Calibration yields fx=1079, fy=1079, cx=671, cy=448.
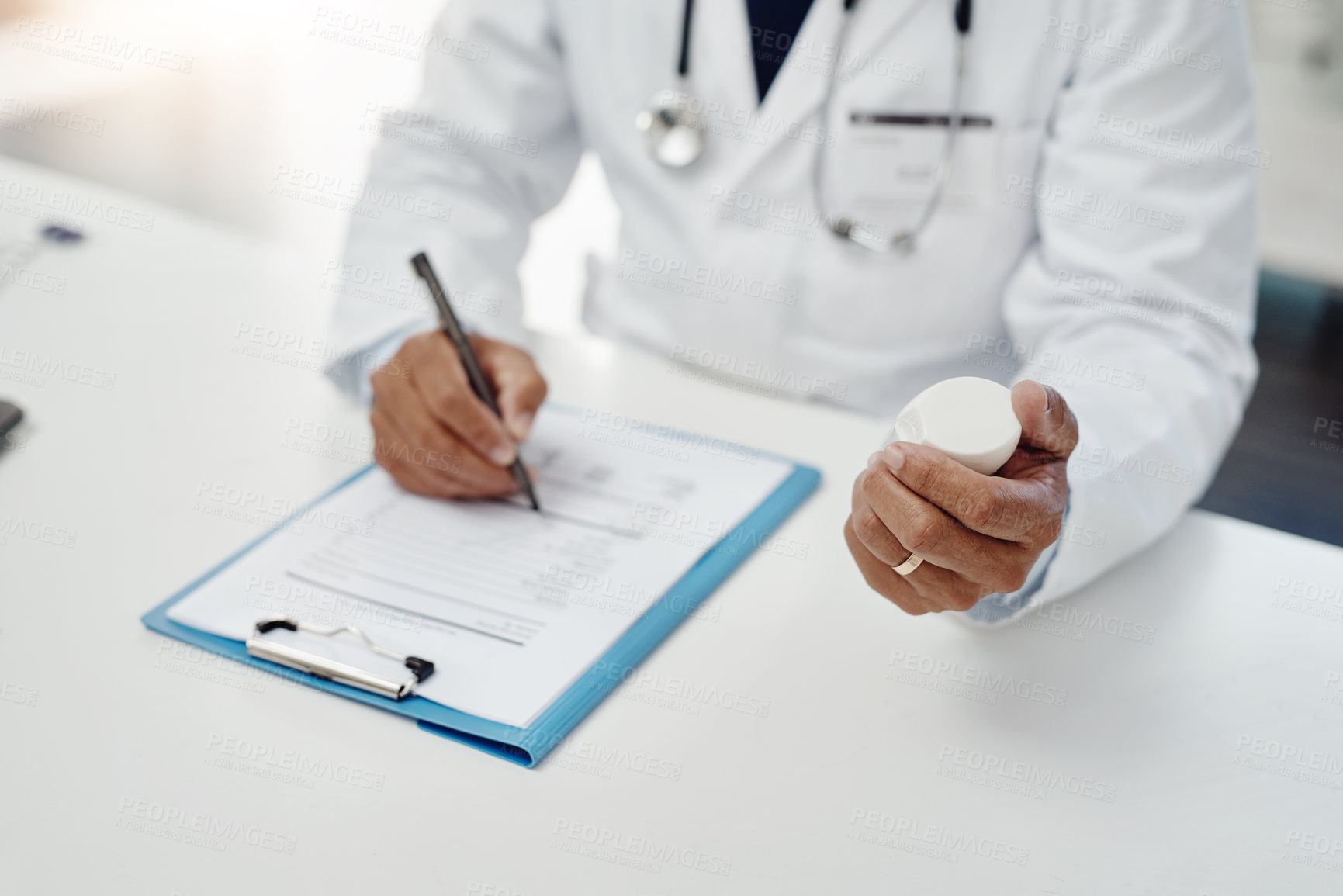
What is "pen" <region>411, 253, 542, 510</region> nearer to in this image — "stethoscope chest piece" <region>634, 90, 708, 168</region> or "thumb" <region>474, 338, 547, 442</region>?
"thumb" <region>474, 338, 547, 442</region>

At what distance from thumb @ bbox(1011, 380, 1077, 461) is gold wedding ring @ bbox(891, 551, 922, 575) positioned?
100 millimetres

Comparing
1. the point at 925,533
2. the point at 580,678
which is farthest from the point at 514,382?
the point at 925,533

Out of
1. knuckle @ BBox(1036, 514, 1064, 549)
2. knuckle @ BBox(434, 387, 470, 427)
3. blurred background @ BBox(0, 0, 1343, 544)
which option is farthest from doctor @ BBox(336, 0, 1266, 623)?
blurred background @ BBox(0, 0, 1343, 544)

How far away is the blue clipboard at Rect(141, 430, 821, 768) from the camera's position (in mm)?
664

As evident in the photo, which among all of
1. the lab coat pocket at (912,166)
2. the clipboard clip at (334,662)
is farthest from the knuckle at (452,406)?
the lab coat pocket at (912,166)

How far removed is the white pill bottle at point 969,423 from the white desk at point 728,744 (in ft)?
0.64

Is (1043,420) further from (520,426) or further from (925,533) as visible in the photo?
(520,426)

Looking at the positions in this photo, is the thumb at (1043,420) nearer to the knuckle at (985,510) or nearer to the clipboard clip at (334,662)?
the knuckle at (985,510)

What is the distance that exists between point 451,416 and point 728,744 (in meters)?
0.39

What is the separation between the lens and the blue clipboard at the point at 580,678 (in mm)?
664

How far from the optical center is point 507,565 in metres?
0.82

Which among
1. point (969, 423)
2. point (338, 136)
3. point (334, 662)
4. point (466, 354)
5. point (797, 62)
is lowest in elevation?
point (338, 136)

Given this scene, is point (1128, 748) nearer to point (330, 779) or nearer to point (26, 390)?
point (330, 779)

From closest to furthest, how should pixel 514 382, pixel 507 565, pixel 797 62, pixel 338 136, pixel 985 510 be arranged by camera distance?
pixel 985 510, pixel 507 565, pixel 514 382, pixel 797 62, pixel 338 136
